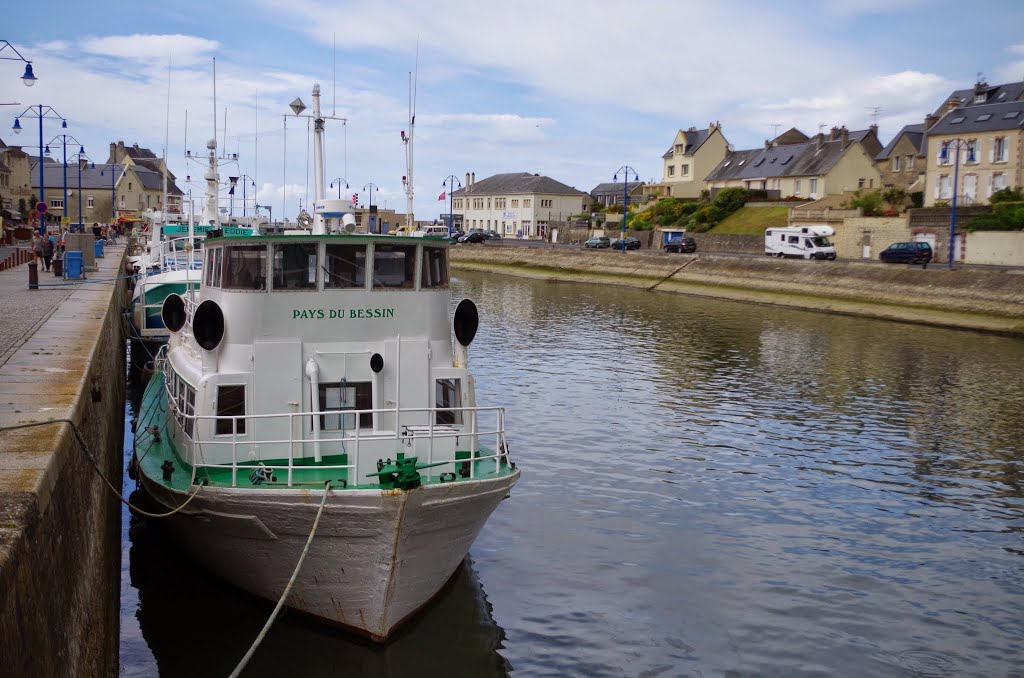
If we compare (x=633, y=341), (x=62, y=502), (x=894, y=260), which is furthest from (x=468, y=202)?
(x=62, y=502)

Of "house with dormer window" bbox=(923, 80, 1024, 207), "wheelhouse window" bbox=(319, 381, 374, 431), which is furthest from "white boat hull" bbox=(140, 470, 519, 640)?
"house with dormer window" bbox=(923, 80, 1024, 207)

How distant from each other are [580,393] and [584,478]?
29.4 feet

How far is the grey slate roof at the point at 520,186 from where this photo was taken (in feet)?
417

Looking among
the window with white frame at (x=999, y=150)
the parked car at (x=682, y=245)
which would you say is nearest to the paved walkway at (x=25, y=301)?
the parked car at (x=682, y=245)

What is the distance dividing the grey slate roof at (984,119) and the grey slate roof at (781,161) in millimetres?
17145

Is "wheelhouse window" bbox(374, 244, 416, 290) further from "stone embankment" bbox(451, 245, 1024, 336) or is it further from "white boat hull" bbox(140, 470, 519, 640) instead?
"stone embankment" bbox(451, 245, 1024, 336)

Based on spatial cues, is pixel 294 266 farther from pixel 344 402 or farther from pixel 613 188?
pixel 613 188

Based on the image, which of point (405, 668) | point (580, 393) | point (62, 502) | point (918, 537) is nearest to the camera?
point (62, 502)

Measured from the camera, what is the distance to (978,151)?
230ft

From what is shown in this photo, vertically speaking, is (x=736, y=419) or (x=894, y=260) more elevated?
(x=894, y=260)

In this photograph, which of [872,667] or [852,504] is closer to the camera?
[872,667]

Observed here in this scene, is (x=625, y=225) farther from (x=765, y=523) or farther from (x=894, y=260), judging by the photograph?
(x=765, y=523)

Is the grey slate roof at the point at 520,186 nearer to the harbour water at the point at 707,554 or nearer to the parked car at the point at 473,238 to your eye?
the parked car at the point at 473,238

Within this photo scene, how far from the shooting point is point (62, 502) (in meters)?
9.66
